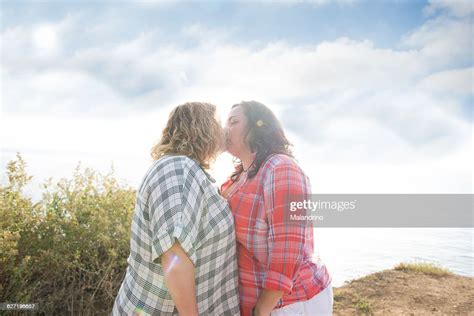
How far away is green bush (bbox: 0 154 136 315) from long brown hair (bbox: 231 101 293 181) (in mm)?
1917

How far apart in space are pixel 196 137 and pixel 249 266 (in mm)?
785

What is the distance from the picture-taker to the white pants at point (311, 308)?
2.21 metres

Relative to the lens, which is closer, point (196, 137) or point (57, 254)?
point (196, 137)

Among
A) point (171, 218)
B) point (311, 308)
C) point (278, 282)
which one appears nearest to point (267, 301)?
point (278, 282)

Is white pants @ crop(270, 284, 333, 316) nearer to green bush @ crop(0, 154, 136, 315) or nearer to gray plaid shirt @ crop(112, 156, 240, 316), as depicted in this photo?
gray plaid shirt @ crop(112, 156, 240, 316)

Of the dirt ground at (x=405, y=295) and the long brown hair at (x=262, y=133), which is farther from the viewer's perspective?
the dirt ground at (x=405, y=295)

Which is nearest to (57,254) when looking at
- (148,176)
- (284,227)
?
(148,176)

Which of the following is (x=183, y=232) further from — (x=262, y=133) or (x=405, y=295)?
(x=405, y=295)

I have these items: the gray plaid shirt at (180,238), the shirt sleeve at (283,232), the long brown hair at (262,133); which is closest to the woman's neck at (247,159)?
the long brown hair at (262,133)

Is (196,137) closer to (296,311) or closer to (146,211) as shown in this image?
(146,211)

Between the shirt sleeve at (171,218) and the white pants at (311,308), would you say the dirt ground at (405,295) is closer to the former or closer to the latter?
the white pants at (311,308)

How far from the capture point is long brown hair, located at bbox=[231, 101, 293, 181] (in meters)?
2.44

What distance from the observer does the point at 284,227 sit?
2.09m

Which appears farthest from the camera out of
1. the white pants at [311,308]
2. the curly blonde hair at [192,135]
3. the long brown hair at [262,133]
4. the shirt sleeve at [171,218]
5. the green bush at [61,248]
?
the green bush at [61,248]
